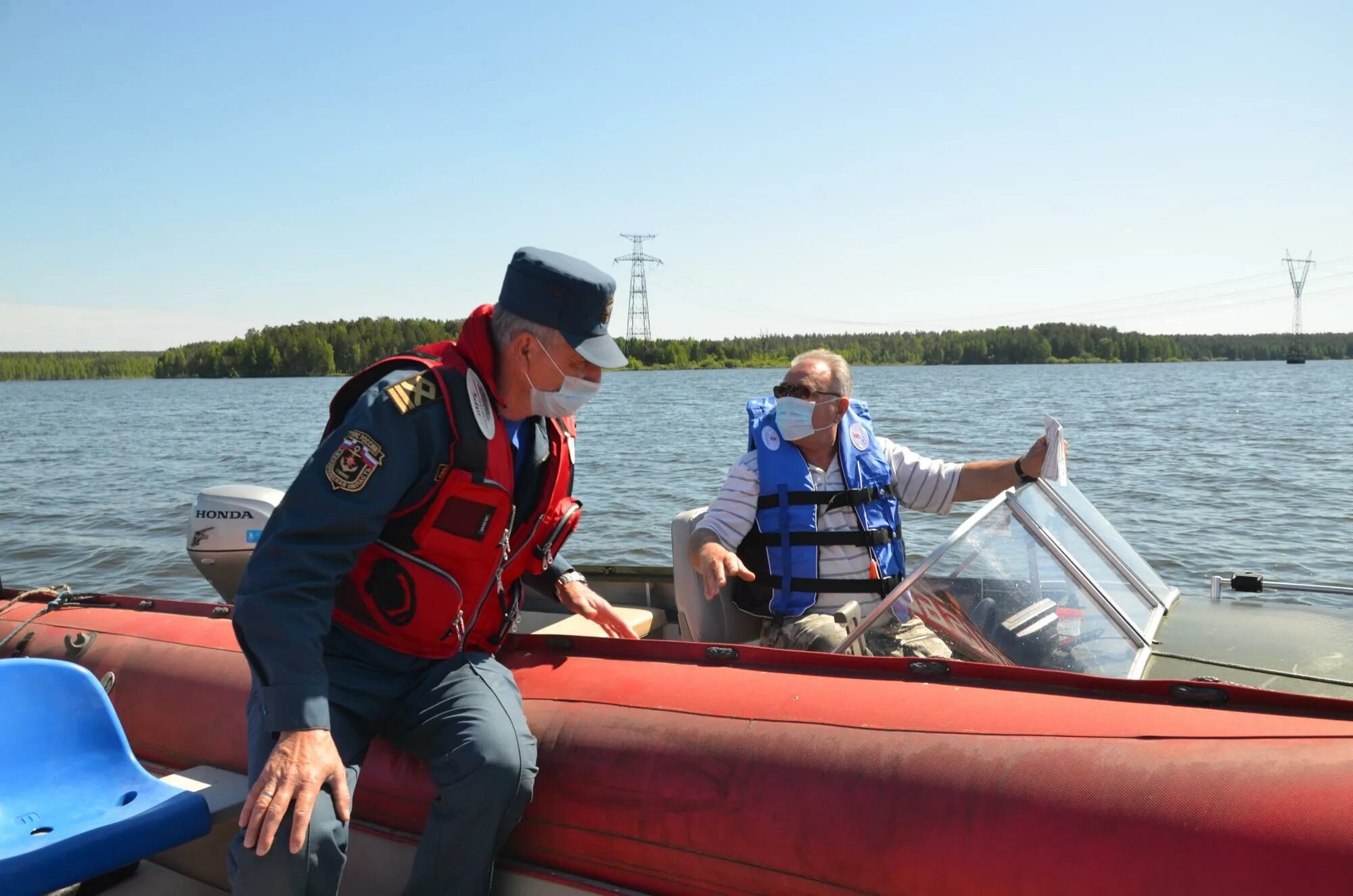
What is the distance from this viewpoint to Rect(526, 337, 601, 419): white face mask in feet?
6.83

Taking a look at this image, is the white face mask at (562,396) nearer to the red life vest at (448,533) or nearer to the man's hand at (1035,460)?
the red life vest at (448,533)

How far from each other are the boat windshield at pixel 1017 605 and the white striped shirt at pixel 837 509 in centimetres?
70

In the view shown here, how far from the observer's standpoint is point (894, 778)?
1.76 m

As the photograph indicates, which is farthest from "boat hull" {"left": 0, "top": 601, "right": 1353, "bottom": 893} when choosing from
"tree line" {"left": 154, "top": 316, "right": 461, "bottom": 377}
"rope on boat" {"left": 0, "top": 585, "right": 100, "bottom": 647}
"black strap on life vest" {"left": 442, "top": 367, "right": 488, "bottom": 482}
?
"tree line" {"left": 154, "top": 316, "right": 461, "bottom": 377}

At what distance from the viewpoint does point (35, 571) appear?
9172mm

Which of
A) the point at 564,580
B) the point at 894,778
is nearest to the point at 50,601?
the point at 564,580

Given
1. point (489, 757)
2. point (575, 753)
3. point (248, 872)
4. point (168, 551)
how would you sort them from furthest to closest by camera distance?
point (168, 551), point (575, 753), point (489, 757), point (248, 872)

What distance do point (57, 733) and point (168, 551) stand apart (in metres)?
8.19

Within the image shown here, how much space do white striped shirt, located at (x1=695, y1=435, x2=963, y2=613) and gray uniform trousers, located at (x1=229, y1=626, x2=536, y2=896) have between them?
1.29 meters

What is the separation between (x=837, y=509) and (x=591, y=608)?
1020 millimetres

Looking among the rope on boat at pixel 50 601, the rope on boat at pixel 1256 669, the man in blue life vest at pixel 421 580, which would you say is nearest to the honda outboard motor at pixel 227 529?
the rope on boat at pixel 50 601

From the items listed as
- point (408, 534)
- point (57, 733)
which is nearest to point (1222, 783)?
point (408, 534)

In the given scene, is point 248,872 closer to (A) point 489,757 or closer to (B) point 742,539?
(A) point 489,757

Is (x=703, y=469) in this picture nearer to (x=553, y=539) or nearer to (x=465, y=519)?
(x=553, y=539)
